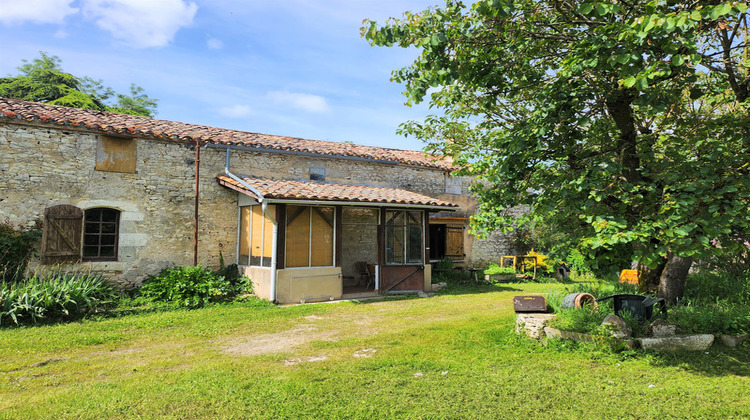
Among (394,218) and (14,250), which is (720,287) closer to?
(394,218)

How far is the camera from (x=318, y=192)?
10.4 metres

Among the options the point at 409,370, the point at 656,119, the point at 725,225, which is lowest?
the point at 409,370

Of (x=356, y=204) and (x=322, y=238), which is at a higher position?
(x=356, y=204)

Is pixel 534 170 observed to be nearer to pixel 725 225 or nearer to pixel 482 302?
pixel 725 225

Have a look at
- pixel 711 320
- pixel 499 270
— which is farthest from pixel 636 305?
pixel 499 270

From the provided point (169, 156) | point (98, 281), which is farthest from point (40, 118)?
point (98, 281)

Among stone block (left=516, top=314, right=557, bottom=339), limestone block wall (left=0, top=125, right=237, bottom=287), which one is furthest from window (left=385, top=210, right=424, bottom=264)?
stone block (left=516, top=314, right=557, bottom=339)

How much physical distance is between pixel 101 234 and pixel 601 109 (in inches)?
406

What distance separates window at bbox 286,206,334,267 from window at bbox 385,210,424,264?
1.77 metres

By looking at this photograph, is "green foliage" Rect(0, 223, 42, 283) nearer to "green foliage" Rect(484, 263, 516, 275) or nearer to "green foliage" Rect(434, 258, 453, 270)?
"green foliage" Rect(434, 258, 453, 270)

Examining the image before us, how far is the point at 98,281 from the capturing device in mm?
9250

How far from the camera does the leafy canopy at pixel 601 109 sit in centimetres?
430

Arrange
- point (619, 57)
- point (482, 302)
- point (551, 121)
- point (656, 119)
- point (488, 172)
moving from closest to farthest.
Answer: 1. point (619, 57)
2. point (551, 121)
3. point (488, 172)
4. point (656, 119)
5. point (482, 302)

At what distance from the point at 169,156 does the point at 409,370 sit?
8.32 m
